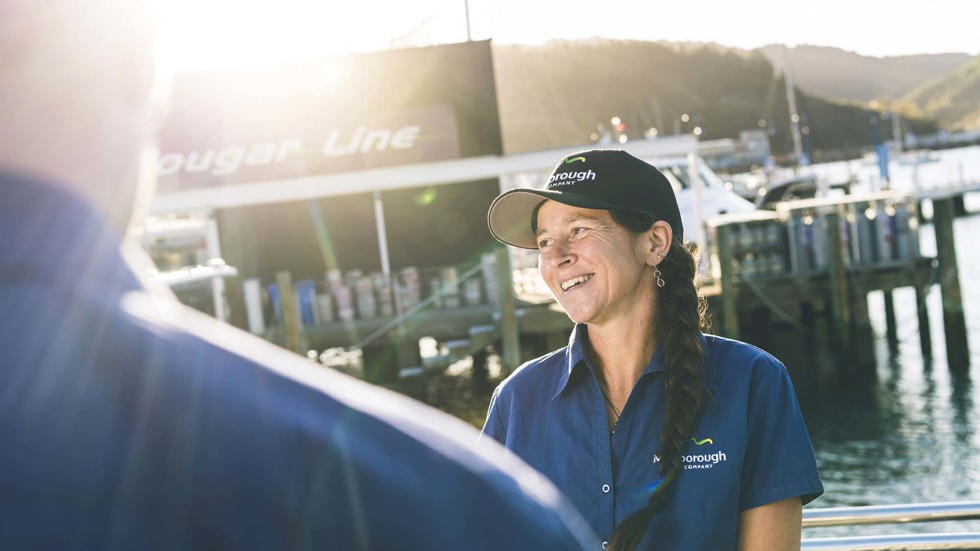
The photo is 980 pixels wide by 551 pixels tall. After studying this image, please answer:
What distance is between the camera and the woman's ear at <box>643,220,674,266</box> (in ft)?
8.80

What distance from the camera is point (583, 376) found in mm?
2568

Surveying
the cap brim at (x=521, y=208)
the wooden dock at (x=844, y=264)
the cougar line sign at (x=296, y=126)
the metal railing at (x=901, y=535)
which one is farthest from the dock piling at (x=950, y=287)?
the cap brim at (x=521, y=208)

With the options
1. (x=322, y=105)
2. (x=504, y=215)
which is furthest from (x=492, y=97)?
(x=504, y=215)

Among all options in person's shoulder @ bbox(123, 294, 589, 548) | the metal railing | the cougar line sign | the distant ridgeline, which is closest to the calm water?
the metal railing

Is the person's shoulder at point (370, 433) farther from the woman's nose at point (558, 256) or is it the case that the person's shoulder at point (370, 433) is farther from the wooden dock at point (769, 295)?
the wooden dock at point (769, 295)

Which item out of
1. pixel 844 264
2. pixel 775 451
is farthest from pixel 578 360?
pixel 844 264

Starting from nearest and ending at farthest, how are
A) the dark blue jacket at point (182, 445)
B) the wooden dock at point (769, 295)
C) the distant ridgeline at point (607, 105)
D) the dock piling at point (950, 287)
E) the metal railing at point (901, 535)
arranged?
the dark blue jacket at point (182, 445) → the metal railing at point (901, 535) → the wooden dock at point (769, 295) → the dock piling at point (950, 287) → the distant ridgeline at point (607, 105)

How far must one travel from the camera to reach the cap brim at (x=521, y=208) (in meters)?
2.56

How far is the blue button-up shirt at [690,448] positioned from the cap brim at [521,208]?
1.21 feet

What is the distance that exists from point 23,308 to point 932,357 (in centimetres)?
2042

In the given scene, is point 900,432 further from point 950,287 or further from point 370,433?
point 370,433

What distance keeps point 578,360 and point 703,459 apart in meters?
0.40

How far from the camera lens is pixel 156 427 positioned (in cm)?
61

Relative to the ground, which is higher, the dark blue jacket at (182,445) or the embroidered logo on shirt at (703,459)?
the dark blue jacket at (182,445)
